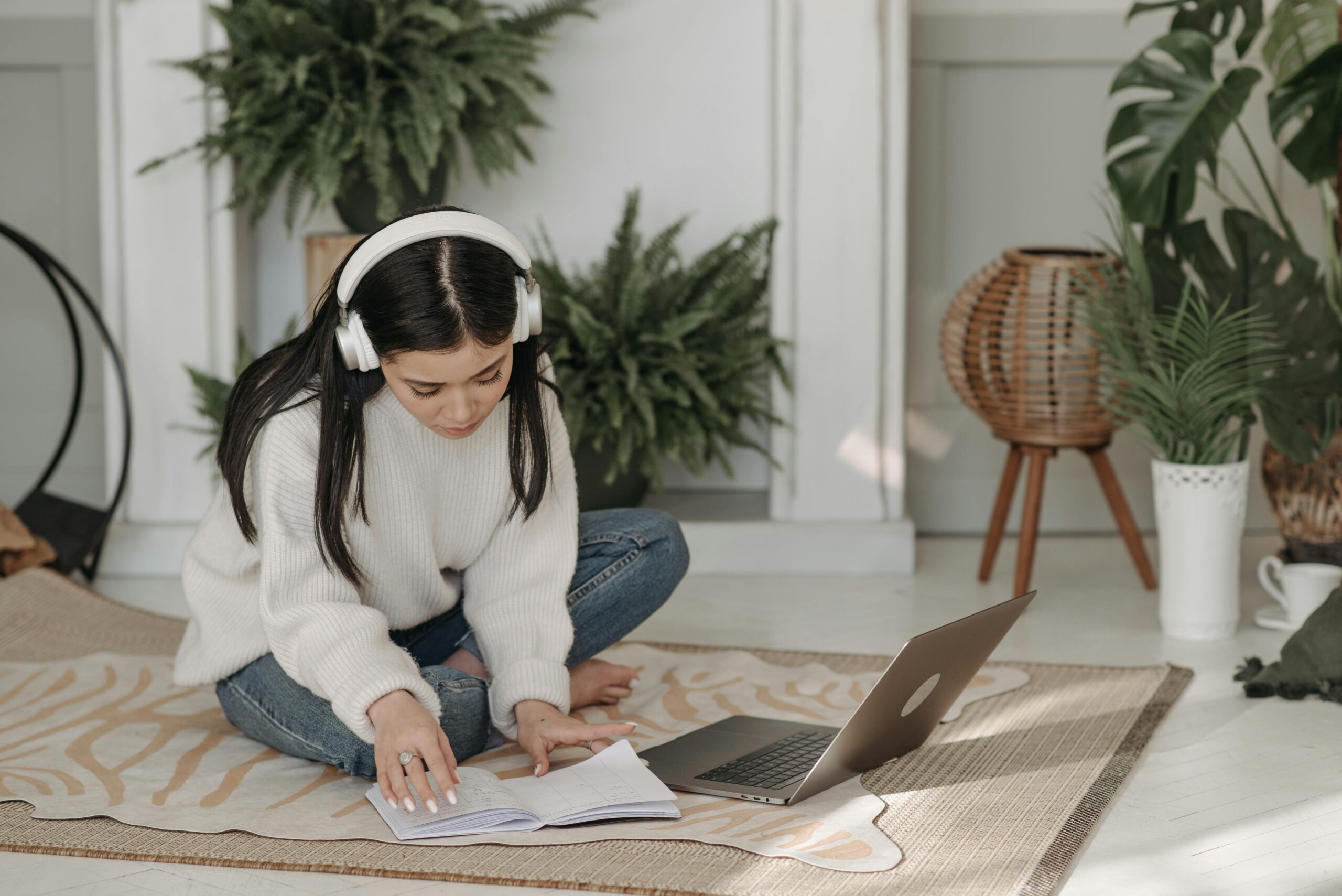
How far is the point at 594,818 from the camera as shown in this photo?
4.91ft

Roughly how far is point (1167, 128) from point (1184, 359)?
0.41m

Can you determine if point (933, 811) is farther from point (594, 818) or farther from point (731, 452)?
point (731, 452)

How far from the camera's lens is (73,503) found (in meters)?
2.92

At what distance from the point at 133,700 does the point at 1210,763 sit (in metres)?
1.50

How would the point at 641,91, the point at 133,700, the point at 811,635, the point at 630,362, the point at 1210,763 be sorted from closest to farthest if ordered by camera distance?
1. the point at 1210,763
2. the point at 133,700
3. the point at 811,635
4. the point at 630,362
5. the point at 641,91

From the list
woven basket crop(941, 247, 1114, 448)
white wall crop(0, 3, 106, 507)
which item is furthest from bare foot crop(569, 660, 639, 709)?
white wall crop(0, 3, 106, 507)

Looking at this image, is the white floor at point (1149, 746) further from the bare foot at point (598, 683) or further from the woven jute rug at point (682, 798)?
the bare foot at point (598, 683)

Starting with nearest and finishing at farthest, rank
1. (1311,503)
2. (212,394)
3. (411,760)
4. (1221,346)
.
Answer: (411,760), (1221,346), (1311,503), (212,394)

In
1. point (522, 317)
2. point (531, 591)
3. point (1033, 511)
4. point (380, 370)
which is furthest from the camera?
point (1033, 511)

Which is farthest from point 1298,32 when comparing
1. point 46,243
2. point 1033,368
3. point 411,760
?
point 46,243

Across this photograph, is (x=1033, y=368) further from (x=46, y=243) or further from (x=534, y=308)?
(x=46, y=243)

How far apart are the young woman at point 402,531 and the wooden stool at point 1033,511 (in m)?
1.11

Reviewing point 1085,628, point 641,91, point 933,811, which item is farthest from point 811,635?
point 641,91

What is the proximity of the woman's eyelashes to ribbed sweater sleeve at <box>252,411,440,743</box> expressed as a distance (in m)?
0.17
